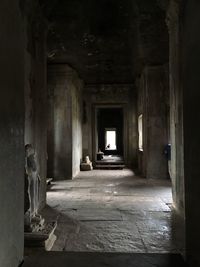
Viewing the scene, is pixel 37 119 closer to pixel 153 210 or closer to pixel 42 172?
pixel 42 172

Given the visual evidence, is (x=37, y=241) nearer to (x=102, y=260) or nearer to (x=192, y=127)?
(x=102, y=260)

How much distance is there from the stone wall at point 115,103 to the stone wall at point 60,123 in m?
3.56

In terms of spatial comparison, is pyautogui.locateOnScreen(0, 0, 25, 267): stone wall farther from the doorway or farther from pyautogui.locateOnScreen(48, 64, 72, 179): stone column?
the doorway

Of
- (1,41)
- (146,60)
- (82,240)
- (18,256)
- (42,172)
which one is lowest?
(82,240)

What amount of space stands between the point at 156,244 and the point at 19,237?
1.89 m

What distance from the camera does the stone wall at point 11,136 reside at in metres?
2.55

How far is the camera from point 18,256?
2984 mm

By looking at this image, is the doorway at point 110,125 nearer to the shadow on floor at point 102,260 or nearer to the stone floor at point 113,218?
the stone floor at point 113,218

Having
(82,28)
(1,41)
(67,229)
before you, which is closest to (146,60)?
(82,28)

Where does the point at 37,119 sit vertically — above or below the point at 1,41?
below

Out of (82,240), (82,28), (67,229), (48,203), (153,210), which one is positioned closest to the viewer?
(82,240)

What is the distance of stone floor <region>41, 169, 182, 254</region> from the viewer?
3.97 metres

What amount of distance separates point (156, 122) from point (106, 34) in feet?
13.3

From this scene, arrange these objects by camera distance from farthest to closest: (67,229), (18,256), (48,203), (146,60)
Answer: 1. (146,60)
2. (48,203)
3. (67,229)
4. (18,256)
